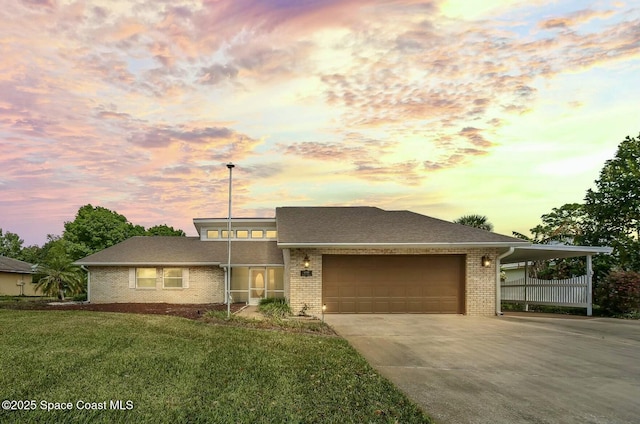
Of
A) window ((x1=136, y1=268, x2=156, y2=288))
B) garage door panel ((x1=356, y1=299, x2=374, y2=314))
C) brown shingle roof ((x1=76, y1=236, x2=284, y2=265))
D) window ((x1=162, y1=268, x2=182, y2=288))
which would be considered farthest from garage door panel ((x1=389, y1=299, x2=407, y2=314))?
window ((x1=136, y1=268, x2=156, y2=288))

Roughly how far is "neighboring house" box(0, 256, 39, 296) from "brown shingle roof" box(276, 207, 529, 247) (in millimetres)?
26155

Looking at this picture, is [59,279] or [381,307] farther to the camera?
[59,279]

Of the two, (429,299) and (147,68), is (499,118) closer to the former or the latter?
(429,299)

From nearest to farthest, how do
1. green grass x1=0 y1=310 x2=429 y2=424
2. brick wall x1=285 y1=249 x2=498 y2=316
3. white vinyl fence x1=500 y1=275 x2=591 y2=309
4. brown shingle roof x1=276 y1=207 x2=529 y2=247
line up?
1. green grass x1=0 y1=310 x2=429 y2=424
2. brown shingle roof x1=276 y1=207 x2=529 y2=247
3. brick wall x1=285 y1=249 x2=498 y2=316
4. white vinyl fence x1=500 y1=275 x2=591 y2=309

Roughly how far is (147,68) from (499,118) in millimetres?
12590

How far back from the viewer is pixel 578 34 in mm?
12750

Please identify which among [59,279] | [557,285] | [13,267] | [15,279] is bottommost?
[15,279]

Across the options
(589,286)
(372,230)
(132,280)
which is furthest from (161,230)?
(589,286)

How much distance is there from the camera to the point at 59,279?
2433 cm

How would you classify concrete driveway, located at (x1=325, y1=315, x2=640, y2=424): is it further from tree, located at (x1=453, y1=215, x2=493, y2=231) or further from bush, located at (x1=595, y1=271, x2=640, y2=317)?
tree, located at (x1=453, y1=215, x2=493, y2=231)

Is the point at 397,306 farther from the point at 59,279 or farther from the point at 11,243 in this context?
the point at 11,243

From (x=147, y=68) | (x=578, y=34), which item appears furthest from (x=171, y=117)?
(x=578, y=34)

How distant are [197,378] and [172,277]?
16982mm

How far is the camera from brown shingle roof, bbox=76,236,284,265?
73.7 ft
